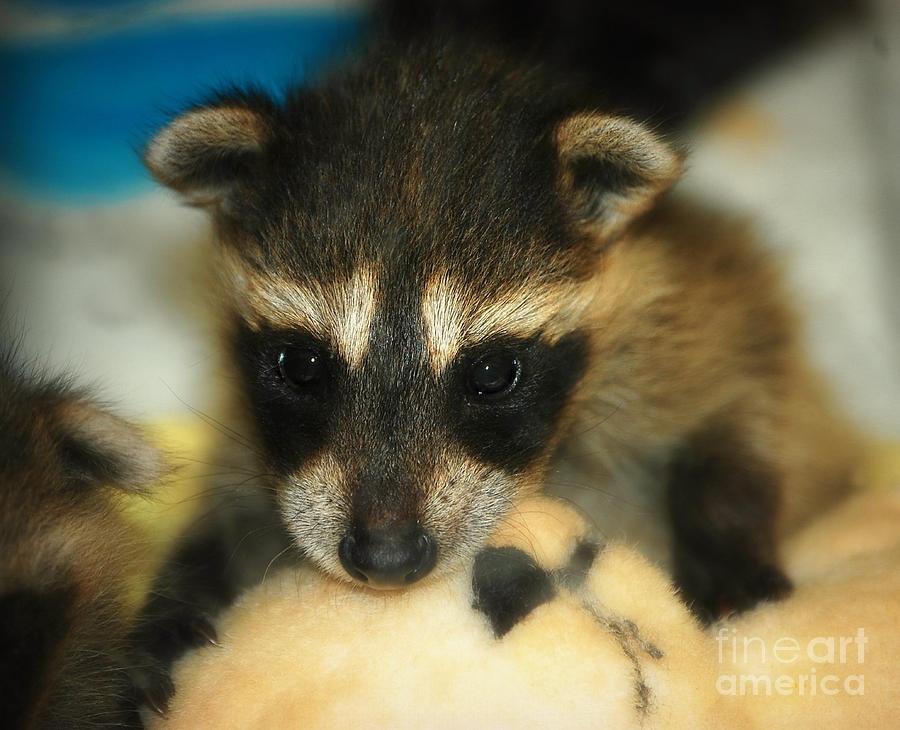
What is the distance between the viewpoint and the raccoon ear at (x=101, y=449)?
6.54 feet

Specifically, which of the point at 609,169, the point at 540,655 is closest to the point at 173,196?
the point at 609,169

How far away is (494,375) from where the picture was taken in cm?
215

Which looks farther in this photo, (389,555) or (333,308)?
(333,308)

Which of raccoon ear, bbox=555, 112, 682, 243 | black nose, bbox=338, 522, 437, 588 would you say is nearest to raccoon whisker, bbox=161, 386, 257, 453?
black nose, bbox=338, 522, 437, 588

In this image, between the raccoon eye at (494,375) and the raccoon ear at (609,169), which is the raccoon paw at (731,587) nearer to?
the raccoon eye at (494,375)

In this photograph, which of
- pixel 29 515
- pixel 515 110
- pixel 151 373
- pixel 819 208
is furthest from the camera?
pixel 819 208

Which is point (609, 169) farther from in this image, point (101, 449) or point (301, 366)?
point (101, 449)

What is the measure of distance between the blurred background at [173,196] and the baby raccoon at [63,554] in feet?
1.09

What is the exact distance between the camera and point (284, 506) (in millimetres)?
2193

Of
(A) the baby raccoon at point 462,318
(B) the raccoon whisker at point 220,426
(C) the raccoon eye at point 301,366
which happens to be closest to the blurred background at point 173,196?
(B) the raccoon whisker at point 220,426

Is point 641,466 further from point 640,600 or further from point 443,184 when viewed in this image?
point 443,184

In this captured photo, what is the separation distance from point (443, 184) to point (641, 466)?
0.89 meters

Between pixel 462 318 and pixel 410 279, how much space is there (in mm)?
135

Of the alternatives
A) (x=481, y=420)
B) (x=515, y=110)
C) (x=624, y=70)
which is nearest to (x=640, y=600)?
(x=481, y=420)
